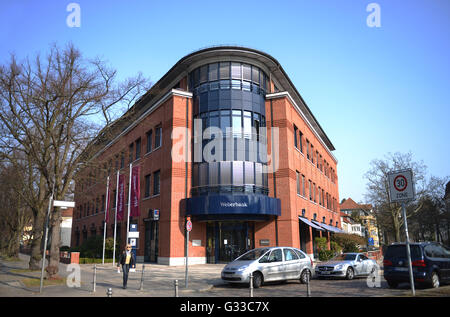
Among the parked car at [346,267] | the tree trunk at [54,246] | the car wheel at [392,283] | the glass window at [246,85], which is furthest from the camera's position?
the glass window at [246,85]

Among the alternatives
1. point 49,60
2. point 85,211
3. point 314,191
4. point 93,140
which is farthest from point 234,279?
point 85,211

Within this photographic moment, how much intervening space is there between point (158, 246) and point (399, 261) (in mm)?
18587

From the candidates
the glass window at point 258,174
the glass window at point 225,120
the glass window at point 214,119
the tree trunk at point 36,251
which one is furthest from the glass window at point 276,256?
the glass window at point 214,119

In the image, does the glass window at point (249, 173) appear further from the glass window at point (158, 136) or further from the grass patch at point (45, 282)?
the grass patch at point (45, 282)

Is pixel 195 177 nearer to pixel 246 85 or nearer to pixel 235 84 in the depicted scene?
pixel 235 84

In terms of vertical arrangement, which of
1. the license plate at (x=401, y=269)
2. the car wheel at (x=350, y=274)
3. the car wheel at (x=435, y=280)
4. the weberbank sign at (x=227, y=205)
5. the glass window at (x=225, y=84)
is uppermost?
the glass window at (x=225, y=84)

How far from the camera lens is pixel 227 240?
26844 millimetres

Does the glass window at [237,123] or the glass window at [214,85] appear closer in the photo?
the glass window at [237,123]

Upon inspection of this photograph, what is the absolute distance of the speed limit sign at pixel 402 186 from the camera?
1052 cm

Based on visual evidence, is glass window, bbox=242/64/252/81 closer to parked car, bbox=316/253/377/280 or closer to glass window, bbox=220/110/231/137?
glass window, bbox=220/110/231/137

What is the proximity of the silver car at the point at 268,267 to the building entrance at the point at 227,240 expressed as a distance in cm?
1133

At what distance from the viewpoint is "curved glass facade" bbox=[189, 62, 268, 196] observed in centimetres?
2600

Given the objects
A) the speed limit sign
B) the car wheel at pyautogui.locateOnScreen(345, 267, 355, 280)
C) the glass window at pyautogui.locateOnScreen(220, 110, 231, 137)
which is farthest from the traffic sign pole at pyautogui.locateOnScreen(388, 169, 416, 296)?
the glass window at pyautogui.locateOnScreen(220, 110, 231, 137)
